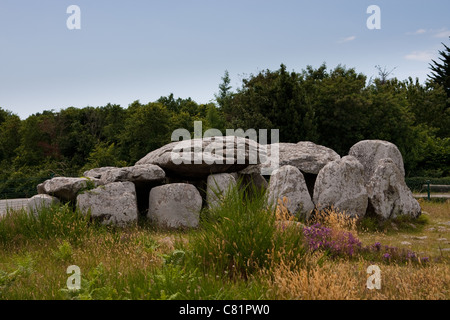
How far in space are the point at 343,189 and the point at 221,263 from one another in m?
6.44

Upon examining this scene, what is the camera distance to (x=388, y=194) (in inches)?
463

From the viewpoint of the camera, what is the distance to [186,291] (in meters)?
4.54

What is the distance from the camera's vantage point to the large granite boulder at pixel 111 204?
10398 millimetres

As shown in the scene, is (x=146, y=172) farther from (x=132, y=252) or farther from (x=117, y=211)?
(x=132, y=252)

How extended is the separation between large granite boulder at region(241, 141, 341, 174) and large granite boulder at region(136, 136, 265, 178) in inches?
36.4

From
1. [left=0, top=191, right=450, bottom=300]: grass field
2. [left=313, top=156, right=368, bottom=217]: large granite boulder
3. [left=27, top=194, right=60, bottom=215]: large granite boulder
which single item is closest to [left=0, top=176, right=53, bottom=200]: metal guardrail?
[left=27, top=194, right=60, bottom=215]: large granite boulder

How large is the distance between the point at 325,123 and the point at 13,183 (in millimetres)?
16769

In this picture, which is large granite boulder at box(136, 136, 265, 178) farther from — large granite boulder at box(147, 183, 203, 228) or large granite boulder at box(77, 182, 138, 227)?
large granite boulder at box(77, 182, 138, 227)

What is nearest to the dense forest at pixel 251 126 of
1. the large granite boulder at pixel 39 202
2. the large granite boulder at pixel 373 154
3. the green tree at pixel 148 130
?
the green tree at pixel 148 130

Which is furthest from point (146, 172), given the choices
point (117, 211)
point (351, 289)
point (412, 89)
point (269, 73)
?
point (412, 89)

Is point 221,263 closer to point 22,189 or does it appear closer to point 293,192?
point 293,192

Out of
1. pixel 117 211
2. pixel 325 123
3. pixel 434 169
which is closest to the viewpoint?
pixel 117 211

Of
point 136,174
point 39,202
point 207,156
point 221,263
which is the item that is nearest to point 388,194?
point 207,156

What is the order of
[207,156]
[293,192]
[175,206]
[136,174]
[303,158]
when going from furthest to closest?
[303,158]
[207,156]
[136,174]
[293,192]
[175,206]
